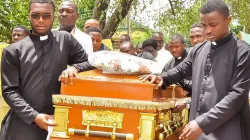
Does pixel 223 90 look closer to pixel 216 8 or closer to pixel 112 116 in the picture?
pixel 216 8

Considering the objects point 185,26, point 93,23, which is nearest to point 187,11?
point 185,26

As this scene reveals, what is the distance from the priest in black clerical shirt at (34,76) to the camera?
3865mm

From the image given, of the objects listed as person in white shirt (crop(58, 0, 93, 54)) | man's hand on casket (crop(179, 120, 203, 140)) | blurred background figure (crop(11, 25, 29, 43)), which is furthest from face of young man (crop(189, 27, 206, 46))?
man's hand on casket (crop(179, 120, 203, 140))

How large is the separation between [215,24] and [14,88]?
65.4 inches

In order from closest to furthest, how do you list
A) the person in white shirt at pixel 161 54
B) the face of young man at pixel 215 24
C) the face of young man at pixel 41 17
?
1. the face of young man at pixel 215 24
2. the face of young man at pixel 41 17
3. the person in white shirt at pixel 161 54

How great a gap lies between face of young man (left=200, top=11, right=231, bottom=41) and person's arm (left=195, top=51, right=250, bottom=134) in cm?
27

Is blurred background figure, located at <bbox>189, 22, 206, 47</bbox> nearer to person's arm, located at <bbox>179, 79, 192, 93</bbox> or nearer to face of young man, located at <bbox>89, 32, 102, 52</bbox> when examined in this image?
face of young man, located at <bbox>89, 32, 102, 52</bbox>

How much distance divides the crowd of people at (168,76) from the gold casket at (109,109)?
0.39 ft

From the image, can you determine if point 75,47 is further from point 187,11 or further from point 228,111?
point 187,11

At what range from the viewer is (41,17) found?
3961 mm

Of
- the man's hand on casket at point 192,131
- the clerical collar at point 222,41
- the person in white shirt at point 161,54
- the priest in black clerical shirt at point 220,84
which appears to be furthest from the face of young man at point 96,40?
the man's hand on casket at point 192,131

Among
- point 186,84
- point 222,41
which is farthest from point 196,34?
point 222,41

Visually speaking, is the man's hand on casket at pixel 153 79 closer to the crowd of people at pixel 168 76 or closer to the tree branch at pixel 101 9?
the crowd of people at pixel 168 76

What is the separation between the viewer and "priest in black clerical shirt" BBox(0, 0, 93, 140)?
152 inches
